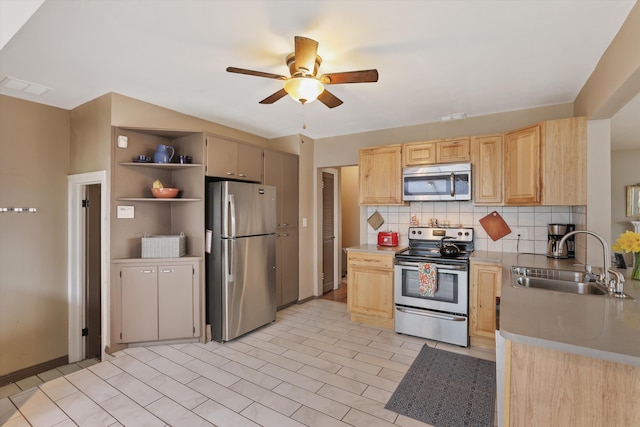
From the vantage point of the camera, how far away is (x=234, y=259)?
127 inches

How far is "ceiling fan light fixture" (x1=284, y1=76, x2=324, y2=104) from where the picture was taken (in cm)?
203

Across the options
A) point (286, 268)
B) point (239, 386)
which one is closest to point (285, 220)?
point (286, 268)

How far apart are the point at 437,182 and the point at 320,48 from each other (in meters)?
2.08

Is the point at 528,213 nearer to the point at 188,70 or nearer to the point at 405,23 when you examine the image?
the point at 405,23

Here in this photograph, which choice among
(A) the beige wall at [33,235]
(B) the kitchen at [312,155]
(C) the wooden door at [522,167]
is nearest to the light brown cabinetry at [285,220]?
(B) the kitchen at [312,155]

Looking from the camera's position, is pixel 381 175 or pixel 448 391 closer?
pixel 448 391

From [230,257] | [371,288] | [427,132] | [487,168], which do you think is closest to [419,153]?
[427,132]

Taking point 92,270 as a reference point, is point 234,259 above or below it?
above

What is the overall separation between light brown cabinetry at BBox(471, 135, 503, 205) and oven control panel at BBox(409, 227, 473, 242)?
0.46 m

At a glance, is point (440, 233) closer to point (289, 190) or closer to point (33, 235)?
point (289, 190)

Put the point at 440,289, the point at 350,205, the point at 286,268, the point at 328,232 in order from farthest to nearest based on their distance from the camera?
the point at 350,205
the point at 328,232
the point at 286,268
the point at 440,289

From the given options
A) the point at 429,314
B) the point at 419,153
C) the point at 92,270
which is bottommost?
the point at 429,314

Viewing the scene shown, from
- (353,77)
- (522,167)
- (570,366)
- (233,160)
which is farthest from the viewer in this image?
(233,160)

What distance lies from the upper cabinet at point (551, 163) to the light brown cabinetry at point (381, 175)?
4.01 feet
